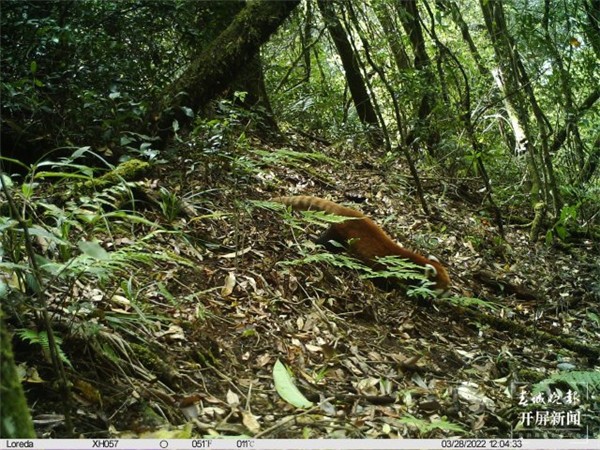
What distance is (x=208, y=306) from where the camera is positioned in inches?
116

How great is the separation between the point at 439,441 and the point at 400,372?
0.83 metres

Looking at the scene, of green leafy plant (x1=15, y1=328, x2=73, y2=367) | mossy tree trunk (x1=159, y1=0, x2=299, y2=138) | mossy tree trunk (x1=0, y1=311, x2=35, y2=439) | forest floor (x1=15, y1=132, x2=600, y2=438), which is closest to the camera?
mossy tree trunk (x1=0, y1=311, x2=35, y2=439)

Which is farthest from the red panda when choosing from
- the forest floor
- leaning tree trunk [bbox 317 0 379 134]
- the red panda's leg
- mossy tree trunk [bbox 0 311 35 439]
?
leaning tree trunk [bbox 317 0 379 134]

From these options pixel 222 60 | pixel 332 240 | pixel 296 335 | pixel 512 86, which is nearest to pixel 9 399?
pixel 296 335

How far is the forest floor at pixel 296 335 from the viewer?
2148 mm

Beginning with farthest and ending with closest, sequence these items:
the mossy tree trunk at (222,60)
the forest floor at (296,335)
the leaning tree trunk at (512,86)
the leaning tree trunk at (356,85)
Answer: the leaning tree trunk at (356,85) < the leaning tree trunk at (512,86) < the mossy tree trunk at (222,60) < the forest floor at (296,335)

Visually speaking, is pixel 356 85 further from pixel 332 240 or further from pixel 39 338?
pixel 39 338

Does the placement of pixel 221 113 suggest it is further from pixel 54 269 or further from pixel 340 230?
pixel 54 269

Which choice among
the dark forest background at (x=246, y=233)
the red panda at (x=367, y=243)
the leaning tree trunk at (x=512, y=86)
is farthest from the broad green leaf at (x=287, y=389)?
the leaning tree trunk at (x=512, y=86)

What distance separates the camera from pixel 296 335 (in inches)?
117

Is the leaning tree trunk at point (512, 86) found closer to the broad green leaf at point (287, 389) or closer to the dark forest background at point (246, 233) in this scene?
the dark forest background at point (246, 233)

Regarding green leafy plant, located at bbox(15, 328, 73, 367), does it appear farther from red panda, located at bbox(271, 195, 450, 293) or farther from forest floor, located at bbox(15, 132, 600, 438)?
red panda, located at bbox(271, 195, 450, 293)

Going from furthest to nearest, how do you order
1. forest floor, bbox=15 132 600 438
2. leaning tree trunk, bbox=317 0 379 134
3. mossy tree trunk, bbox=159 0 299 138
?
leaning tree trunk, bbox=317 0 379 134, mossy tree trunk, bbox=159 0 299 138, forest floor, bbox=15 132 600 438

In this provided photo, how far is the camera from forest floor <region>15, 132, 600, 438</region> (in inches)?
84.6
